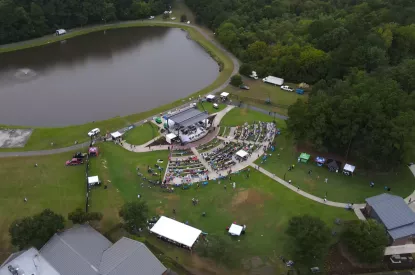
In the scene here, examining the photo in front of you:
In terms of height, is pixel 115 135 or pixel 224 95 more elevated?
pixel 115 135

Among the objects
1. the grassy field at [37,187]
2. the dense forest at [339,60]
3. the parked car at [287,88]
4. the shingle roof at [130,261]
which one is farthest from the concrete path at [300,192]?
the parked car at [287,88]

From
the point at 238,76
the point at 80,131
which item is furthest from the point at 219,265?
the point at 238,76

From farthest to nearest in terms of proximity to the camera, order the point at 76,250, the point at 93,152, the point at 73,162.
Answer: the point at 93,152, the point at 73,162, the point at 76,250

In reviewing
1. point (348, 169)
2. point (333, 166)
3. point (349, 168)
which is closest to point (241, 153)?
point (333, 166)

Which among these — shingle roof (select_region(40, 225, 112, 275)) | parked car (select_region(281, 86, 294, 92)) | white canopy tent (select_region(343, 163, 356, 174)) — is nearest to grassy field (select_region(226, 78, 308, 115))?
parked car (select_region(281, 86, 294, 92))

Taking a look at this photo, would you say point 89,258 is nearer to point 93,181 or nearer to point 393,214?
point 93,181

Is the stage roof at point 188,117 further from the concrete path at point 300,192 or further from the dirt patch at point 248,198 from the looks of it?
the dirt patch at point 248,198
